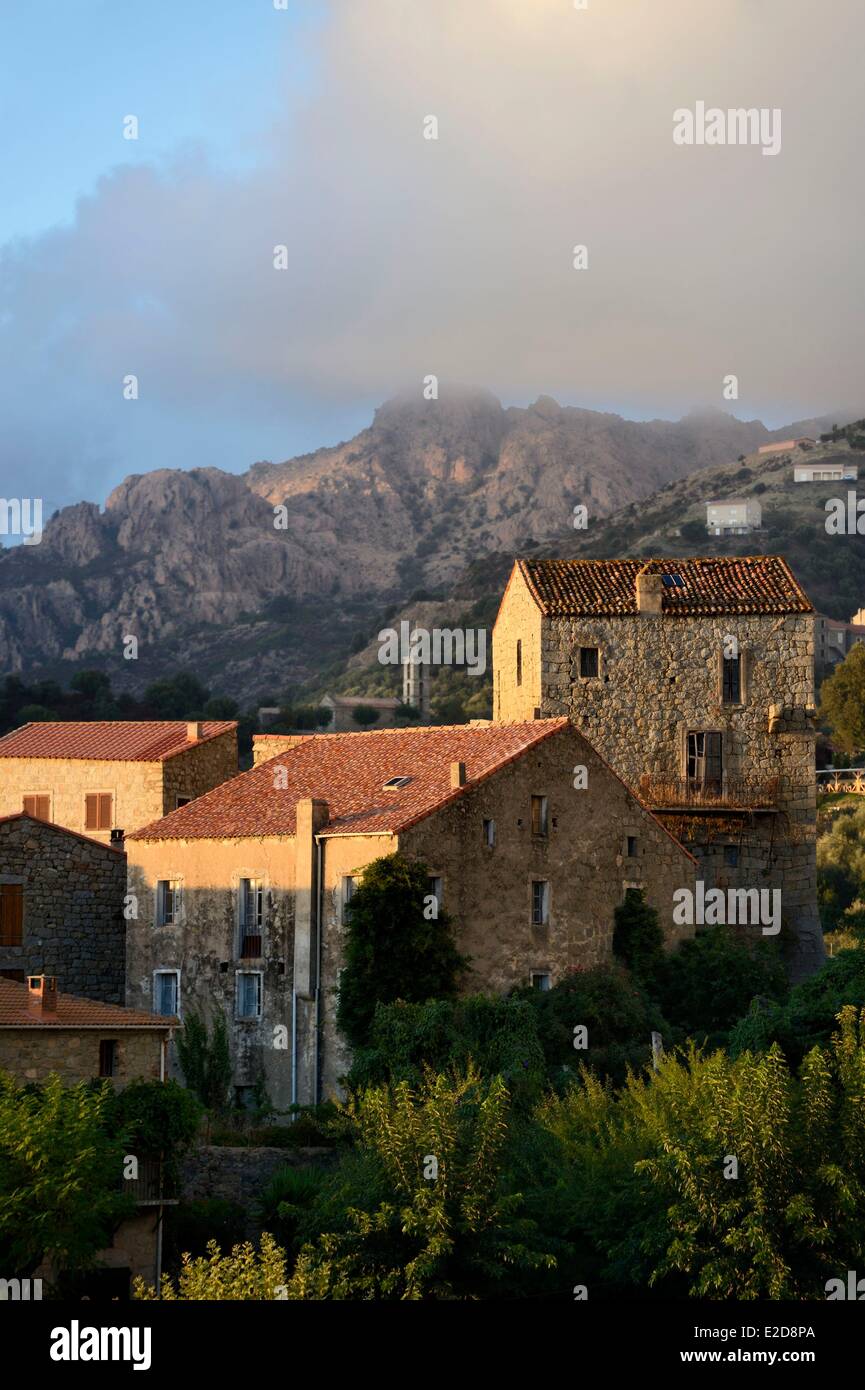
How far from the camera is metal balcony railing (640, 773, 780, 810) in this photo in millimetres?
60719

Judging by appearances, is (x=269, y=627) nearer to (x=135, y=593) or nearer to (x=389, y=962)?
(x=135, y=593)

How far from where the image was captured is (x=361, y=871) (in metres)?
49.9

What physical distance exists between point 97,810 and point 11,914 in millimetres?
7851

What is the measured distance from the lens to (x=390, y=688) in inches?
5354

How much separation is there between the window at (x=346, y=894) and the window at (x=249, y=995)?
3.01 metres

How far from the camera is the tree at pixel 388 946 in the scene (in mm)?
49188

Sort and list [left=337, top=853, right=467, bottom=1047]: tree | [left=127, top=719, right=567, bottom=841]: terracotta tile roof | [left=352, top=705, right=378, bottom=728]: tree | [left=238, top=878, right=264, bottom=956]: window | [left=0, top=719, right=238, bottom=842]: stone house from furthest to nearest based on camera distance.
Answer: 1. [left=352, top=705, right=378, bottom=728]: tree
2. [left=0, top=719, right=238, bottom=842]: stone house
3. [left=238, top=878, right=264, bottom=956]: window
4. [left=127, top=719, right=567, bottom=841]: terracotta tile roof
5. [left=337, top=853, right=467, bottom=1047]: tree

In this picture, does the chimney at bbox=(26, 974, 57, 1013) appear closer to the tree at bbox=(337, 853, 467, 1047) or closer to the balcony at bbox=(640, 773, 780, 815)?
the tree at bbox=(337, 853, 467, 1047)

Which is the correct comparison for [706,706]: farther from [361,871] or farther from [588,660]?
[361,871]

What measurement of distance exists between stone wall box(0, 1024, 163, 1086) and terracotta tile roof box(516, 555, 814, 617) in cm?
2179

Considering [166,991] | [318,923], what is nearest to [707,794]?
[318,923]

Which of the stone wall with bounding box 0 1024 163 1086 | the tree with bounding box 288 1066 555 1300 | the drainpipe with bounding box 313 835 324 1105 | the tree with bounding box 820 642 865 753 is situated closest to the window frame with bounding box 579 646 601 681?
the drainpipe with bounding box 313 835 324 1105
